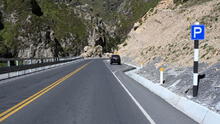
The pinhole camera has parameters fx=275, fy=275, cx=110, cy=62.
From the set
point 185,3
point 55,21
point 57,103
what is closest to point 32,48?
point 185,3

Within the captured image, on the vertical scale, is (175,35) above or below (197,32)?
above

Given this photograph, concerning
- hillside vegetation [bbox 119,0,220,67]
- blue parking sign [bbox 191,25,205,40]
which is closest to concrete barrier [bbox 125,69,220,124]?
blue parking sign [bbox 191,25,205,40]

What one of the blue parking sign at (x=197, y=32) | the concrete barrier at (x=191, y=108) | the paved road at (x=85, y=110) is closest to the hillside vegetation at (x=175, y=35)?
the concrete barrier at (x=191, y=108)

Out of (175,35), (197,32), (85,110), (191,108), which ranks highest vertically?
(175,35)

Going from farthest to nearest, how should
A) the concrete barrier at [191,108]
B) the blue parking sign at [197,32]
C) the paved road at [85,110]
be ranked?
the blue parking sign at [197,32] < the paved road at [85,110] < the concrete barrier at [191,108]

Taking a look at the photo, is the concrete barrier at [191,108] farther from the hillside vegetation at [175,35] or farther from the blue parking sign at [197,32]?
the hillside vegetation at [175,35]

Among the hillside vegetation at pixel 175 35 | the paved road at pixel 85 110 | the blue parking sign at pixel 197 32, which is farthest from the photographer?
the hillside vegetation at pixel 175 35

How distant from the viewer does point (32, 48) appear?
89250 millimetres

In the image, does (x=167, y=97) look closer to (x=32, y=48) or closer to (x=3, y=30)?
(x=32, y=48)

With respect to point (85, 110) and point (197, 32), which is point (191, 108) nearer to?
point (197, 32)

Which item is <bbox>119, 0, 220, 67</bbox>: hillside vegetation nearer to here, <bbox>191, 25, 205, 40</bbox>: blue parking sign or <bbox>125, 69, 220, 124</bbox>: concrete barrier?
<bbox>125, 69, 220, 124</bbox>: concrete barrier

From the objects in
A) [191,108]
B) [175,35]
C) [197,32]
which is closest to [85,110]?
[191,108]

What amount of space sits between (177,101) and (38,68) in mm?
24020

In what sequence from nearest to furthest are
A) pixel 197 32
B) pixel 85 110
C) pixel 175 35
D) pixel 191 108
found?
pixel 191 108
pixel 85 110
pixel 197 32
pixel 175 35
